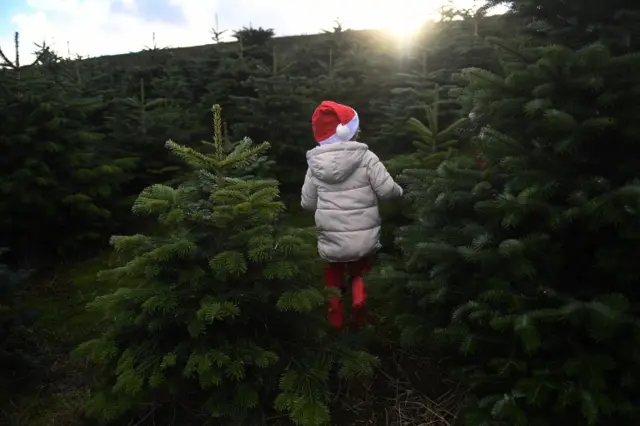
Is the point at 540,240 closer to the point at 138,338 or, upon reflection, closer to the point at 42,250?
the point at 138,338

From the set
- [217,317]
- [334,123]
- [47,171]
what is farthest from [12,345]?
[334,123]

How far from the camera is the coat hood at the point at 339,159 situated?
3.96m

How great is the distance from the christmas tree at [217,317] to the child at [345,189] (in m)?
0.69

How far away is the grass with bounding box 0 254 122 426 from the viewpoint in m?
3.58

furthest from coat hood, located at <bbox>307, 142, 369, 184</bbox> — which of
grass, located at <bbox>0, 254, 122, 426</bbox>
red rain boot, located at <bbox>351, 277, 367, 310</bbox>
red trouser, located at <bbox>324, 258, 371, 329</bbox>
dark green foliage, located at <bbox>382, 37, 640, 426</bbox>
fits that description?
grass, located at <bbox>0, 254, 122, 426</bbox>

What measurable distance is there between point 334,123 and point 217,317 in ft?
5.83

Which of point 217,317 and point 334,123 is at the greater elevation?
point 334,123

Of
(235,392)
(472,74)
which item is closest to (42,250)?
(235,392)

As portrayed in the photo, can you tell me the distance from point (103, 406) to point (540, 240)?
256 cm

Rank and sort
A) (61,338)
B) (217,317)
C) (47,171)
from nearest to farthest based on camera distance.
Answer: (217,317) → (61,338) → (47,171)

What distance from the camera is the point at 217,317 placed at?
2881mm

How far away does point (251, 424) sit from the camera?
9.87 ft

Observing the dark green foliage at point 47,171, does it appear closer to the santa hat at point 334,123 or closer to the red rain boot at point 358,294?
the santa hat at point 334,123

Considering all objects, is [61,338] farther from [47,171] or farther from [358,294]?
[358,294]
